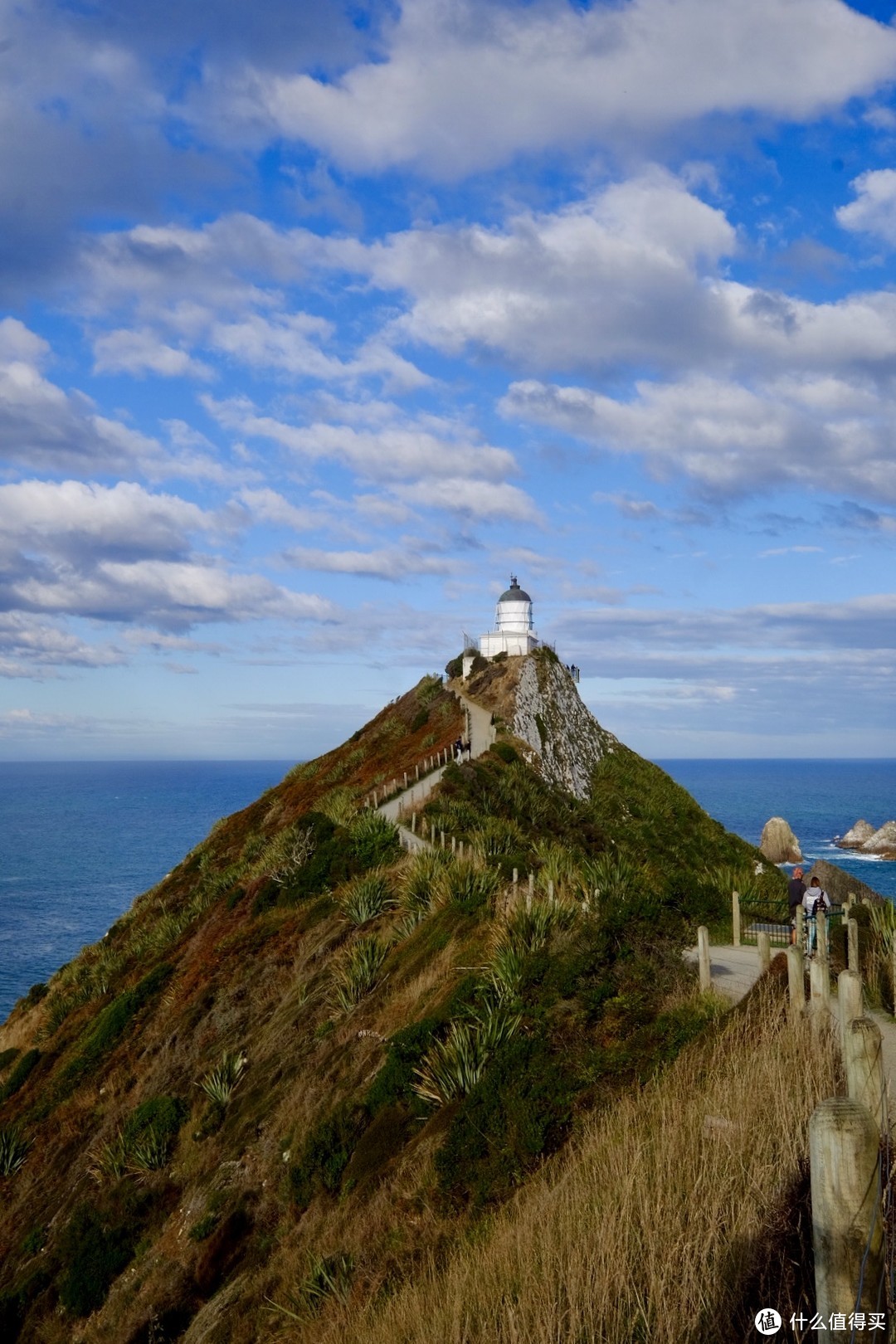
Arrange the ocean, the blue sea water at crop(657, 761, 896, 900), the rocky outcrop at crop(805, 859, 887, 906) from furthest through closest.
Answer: the blue sea water at crop(657, 761, 896, 900) < the ocean < the rocky outcrop at crop(805, 859, 887, 906)

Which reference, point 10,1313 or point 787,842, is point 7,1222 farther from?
point 787,842

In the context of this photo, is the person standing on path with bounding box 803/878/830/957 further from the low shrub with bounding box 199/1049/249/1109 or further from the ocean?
the ocean

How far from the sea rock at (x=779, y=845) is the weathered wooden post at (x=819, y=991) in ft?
277

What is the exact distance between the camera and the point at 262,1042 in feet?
56.5

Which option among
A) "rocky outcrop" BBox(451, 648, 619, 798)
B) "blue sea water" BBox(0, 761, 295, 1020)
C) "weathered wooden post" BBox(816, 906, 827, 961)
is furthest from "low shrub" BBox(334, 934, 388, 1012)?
"blue sea water" BBox(0, 761, 295, 1020)

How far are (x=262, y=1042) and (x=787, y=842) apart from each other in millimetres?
81908

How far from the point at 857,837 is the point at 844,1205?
109 m

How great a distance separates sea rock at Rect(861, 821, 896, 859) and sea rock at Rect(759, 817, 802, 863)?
407 inches

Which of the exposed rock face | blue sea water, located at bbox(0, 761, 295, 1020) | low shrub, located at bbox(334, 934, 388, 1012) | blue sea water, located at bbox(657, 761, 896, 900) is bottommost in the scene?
blue sea water, located at bbox(0, 761, 295, 1020)

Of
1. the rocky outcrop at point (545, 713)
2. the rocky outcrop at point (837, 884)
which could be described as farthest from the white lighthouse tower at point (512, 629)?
the rocky outcrop at point (837, 884)

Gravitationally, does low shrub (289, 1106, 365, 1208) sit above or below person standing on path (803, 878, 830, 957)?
below

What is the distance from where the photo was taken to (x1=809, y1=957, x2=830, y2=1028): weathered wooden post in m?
8.80

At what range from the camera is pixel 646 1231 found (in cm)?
533

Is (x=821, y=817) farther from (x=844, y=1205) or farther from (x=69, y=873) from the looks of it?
(x=844, y=1205)
